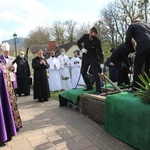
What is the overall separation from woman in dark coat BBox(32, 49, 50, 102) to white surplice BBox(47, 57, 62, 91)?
8.76 ft

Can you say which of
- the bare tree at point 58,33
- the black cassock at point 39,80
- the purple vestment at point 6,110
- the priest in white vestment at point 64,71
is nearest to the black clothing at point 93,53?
the purple vestment at point 6,110

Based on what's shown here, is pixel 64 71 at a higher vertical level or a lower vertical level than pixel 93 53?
lower

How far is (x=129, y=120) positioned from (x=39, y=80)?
212 inches

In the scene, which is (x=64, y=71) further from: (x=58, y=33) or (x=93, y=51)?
(x=58, y=33)

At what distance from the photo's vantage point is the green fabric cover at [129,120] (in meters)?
3.39

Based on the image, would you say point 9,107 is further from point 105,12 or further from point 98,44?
point 105,12

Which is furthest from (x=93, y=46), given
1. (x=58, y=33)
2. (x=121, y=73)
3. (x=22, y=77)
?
(x=58, y=33)

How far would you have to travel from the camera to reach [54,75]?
457 inches

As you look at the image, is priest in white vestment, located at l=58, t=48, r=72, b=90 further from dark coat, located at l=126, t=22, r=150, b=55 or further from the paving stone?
the paving stone

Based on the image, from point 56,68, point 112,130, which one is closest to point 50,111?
point 112,130

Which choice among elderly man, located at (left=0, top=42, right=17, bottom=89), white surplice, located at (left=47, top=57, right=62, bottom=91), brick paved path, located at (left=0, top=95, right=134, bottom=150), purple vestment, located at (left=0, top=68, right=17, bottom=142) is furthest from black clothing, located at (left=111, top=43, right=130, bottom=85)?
white surplice, located at (left=47, top=57, right=62, bottom=91)

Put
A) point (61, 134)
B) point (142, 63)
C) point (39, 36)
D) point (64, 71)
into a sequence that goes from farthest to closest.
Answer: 1. point (39, 36)
2. point (64, 71)
3. point (61, 134)
4. point (142, 63)

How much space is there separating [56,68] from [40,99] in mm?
3148

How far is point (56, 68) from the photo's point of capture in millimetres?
11477
